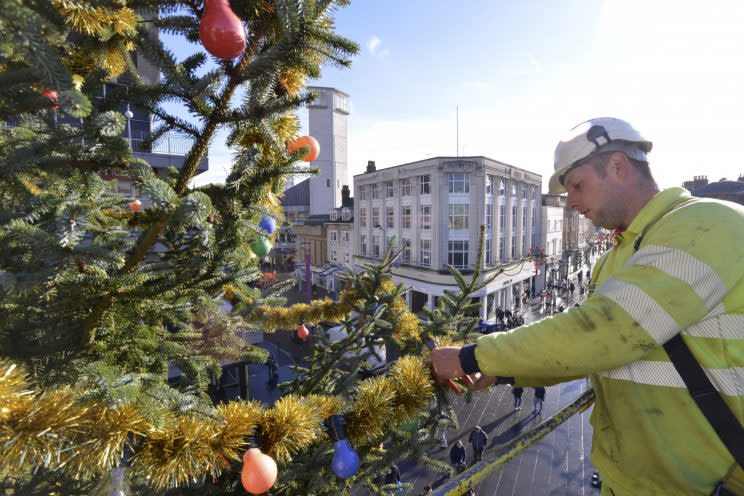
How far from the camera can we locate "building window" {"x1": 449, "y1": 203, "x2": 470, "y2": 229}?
25578 millimetres

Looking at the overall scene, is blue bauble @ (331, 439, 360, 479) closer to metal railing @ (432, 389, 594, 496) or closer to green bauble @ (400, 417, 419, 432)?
green bauble @ (400, 417, 419, 432)

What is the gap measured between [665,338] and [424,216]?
2584 centimetres

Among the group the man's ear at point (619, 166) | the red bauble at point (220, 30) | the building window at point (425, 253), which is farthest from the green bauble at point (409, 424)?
the building window at point (425, 253)

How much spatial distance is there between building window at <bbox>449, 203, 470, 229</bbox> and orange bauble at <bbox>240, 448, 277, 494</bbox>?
25127 millimetres

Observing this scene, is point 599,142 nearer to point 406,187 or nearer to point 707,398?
point 707,398

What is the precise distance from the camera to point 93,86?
5.77 feet

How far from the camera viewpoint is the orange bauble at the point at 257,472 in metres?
1.51

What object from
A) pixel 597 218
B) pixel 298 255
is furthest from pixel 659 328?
pixel 298 255

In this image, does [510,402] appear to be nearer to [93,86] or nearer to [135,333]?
[135,333]

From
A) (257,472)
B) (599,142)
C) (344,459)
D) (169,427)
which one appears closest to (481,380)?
(344,459)

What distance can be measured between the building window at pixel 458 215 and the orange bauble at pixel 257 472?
25127 millimetres

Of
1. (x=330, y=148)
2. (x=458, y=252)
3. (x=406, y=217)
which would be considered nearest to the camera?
(x=458, y=252)

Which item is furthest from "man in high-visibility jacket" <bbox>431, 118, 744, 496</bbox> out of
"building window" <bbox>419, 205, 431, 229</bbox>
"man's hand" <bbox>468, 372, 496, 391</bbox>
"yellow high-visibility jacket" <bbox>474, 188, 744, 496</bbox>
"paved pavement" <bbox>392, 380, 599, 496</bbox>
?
"building window" <bbox>419, 205, 431, 229</bbox>

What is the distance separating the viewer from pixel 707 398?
1305mm
